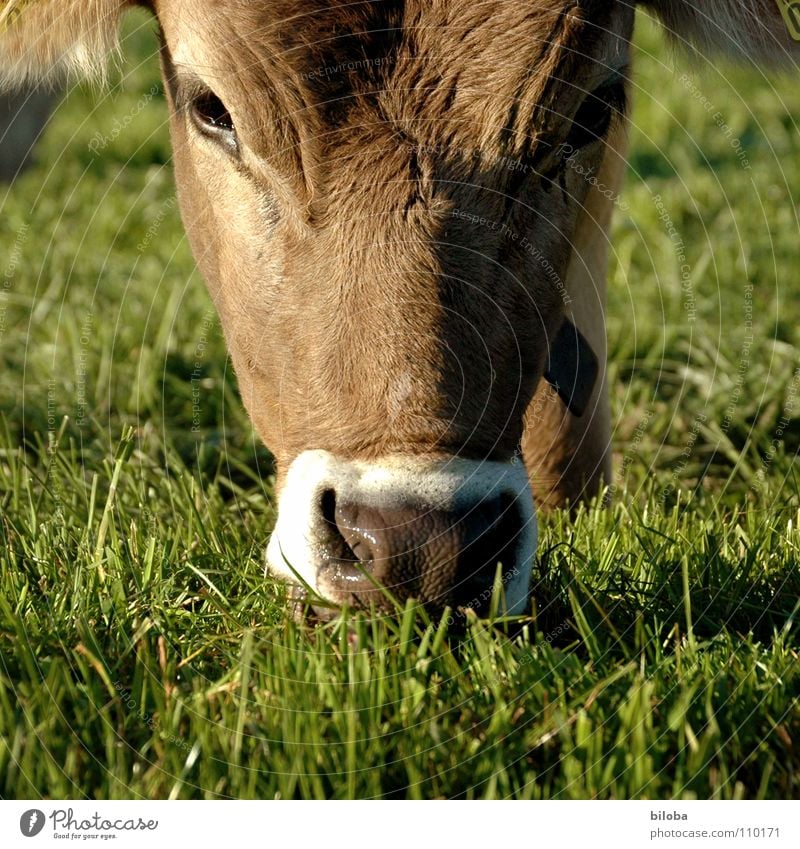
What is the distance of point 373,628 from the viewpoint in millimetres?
2584

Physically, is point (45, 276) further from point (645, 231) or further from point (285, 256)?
point (285, 256)

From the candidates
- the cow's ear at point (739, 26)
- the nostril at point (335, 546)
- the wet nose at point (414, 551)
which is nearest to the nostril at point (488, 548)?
the wet nose at point (414, 551)

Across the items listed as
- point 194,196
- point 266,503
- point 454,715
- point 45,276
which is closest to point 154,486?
point 266,503

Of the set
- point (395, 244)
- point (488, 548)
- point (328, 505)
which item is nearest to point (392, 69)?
point (395, 244)

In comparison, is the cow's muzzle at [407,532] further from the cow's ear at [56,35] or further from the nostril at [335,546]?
the cow's ear at [56,35]

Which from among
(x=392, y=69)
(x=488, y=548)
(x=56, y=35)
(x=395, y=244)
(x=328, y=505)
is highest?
(x=56, y=35)

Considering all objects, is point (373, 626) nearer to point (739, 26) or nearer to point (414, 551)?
point (414, 551)

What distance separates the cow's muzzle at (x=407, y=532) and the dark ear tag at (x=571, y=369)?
1.01m

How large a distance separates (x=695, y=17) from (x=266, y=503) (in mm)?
1956

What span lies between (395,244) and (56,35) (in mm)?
1429

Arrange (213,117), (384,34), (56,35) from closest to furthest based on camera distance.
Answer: (384,34) → (213,117) → (56,35)

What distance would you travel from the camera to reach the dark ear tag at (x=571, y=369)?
3725 millimetres

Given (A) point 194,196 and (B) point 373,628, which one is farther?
(A) point 194,196
